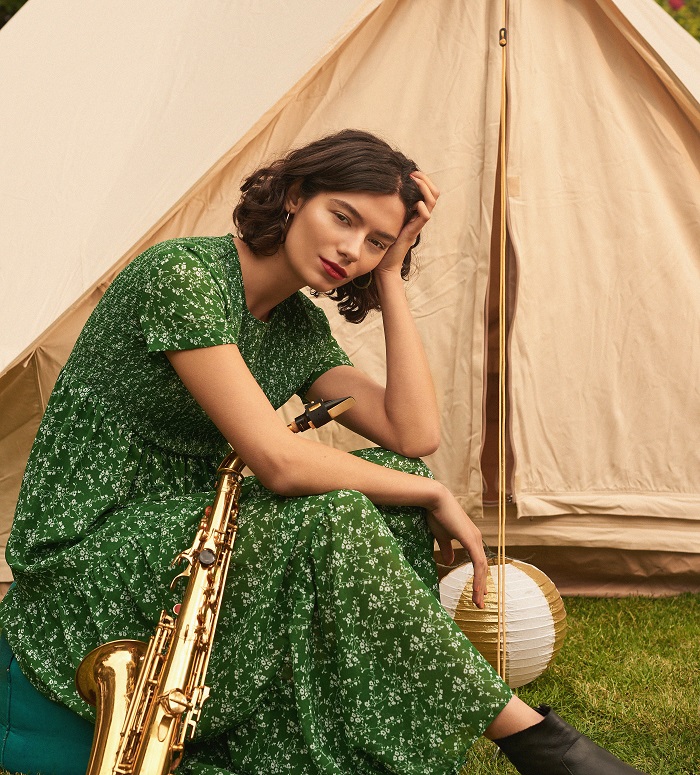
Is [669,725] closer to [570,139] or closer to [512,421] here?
[512,421]

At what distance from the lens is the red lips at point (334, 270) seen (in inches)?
80.0

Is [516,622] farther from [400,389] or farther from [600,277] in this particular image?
[600,277]

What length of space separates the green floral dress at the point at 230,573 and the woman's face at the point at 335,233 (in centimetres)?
15

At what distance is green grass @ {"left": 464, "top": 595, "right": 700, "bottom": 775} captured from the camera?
6.71 feet

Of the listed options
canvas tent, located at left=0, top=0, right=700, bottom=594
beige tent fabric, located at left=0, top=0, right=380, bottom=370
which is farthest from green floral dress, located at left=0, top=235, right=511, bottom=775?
canvas tent, located at left=0, top=0, right=700, bottom=594

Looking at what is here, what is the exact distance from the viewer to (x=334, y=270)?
2039 millimetres

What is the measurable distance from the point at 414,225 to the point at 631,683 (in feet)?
3.94

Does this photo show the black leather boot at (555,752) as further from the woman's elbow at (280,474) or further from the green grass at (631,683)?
the woman's elbow at (280,474)

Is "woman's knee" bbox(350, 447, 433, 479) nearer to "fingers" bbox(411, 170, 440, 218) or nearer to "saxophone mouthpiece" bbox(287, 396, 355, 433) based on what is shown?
"saxophone mouthpiece" bbox(287, 396, 355, 433)

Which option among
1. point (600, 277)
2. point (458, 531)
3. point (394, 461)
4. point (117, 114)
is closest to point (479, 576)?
point (458, 531)

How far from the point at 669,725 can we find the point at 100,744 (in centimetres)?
121

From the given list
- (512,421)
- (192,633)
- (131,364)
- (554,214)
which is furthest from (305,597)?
(554,214)

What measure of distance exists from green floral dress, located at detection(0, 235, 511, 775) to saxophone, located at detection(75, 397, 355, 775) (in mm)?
47

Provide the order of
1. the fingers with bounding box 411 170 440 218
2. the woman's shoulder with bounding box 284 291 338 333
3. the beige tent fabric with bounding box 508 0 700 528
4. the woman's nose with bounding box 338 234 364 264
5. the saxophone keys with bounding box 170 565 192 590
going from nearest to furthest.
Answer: the saxophone keys with bounding box 170 565 192 590
the woman's nose with bounding box 338 234 364 264
the fingers with bounding box 411 170 440 218
the woman's shoulder with bounding box 284 291 338 333
the beige tent fabric with bounding box 508 0 700 528
